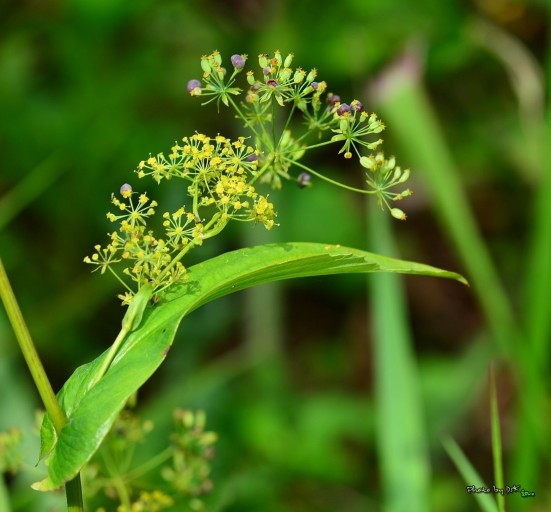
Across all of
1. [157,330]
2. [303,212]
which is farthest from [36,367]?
[303,212]

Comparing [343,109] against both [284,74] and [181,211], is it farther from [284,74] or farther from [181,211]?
[181,211]

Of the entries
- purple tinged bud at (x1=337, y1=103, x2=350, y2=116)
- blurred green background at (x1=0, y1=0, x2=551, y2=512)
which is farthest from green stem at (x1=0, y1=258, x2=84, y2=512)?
blurred green background at (x1=0, y1=0, x2=551, y2=512)

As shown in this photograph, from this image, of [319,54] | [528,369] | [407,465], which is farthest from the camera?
[319,54]

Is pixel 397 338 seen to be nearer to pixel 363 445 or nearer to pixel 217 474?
pixel 217 474

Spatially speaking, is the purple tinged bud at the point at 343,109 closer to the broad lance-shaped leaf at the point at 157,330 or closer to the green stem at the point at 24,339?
the broad lance-shaped leaf at the point at 157,330

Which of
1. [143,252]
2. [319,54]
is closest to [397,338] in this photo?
[143,252]

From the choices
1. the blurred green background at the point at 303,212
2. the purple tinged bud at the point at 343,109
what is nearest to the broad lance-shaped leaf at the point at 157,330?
the purple tinged bud at the point at 343,109

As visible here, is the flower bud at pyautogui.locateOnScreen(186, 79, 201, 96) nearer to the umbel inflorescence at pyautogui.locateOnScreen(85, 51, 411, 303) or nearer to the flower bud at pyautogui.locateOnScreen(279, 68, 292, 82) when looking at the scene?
the umbel inflorescence at pyautogui.locateOnScreen(85, 51, 411, 303)
